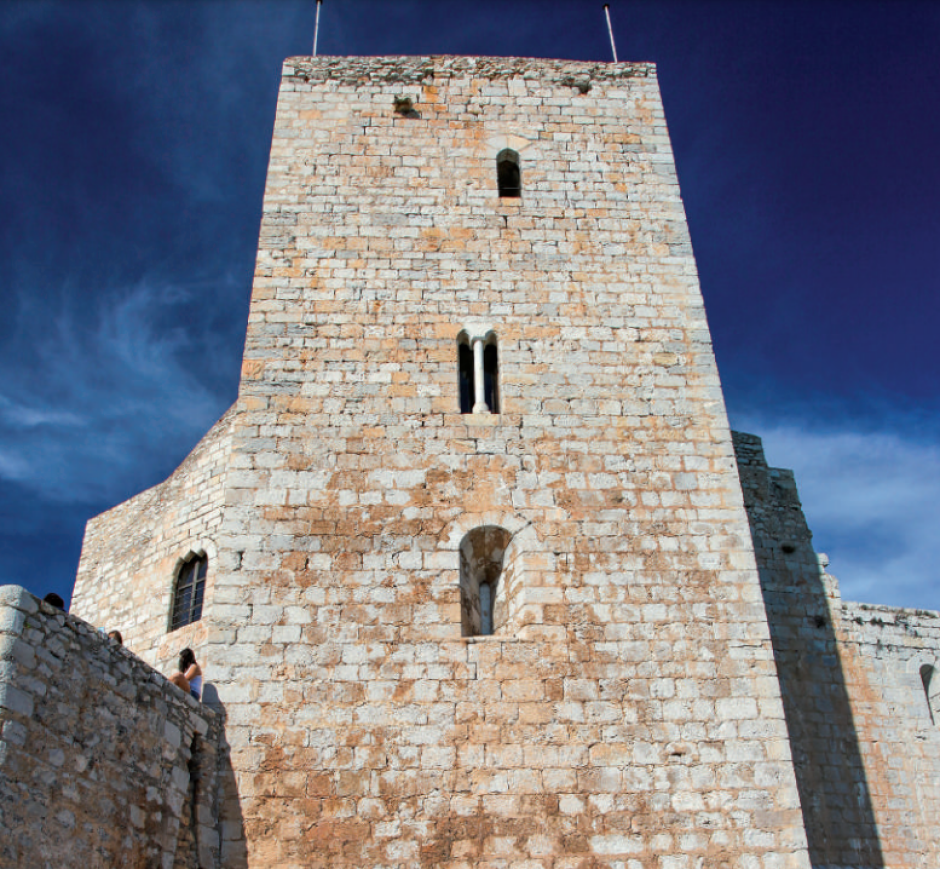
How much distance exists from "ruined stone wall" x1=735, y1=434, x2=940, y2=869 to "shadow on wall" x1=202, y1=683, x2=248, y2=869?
604cm

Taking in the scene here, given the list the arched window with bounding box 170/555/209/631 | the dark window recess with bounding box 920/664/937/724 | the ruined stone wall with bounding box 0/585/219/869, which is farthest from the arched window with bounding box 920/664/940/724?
the arched window with bounding box 170/555/209/631

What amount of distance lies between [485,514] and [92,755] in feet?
11.6

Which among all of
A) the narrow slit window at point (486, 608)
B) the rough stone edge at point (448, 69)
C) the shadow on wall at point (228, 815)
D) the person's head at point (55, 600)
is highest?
the rough stone edge at point (448, 69)

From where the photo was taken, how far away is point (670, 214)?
9.78 meters

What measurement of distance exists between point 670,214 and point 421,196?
2679mm

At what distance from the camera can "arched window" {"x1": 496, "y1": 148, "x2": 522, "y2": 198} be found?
33.3 feet

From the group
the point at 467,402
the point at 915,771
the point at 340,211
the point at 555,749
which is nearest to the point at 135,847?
the point at 555,749

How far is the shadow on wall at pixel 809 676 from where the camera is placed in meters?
9.61

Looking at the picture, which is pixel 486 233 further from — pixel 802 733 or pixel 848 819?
pixel 848 819

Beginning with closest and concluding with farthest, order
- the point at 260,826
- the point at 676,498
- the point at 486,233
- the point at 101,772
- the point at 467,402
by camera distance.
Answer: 1. the point at 101,772
2. the point at 260,826
3. the point at 676,498
4. the point at 467,402
5. the point at 486,233

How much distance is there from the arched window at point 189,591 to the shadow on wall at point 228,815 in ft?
15.7

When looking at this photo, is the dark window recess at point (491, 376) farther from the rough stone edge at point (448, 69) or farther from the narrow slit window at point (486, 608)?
the rough stone edge at point (448, 69)

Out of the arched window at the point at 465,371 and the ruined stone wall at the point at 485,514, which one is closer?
the ruined stone wall at the point at 485,514

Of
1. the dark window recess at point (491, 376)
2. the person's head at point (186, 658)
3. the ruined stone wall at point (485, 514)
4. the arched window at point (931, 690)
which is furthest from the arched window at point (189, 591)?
the arched window at point (931, 690)
